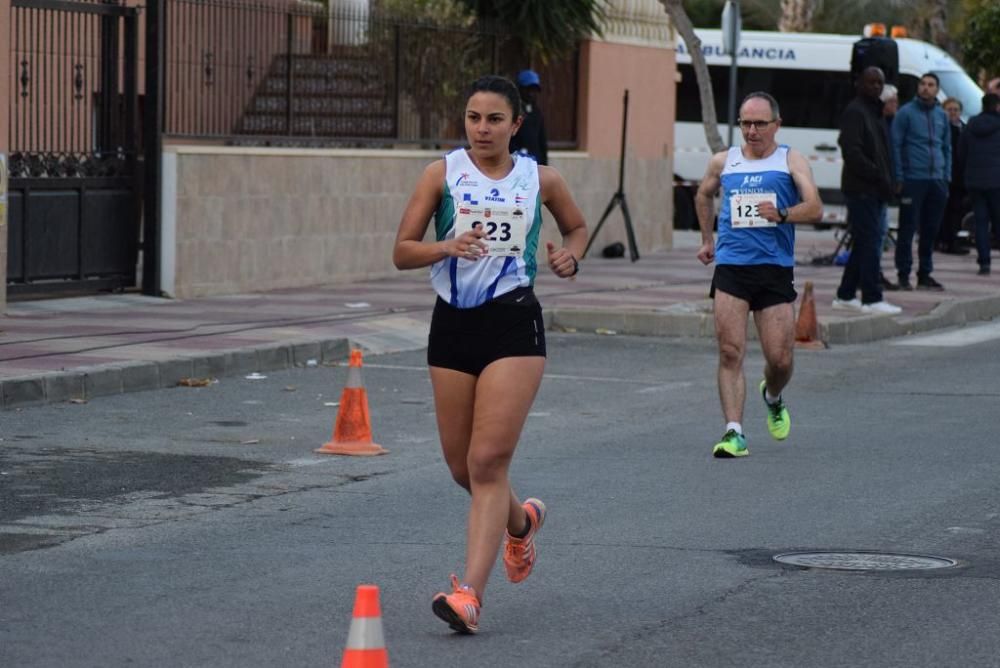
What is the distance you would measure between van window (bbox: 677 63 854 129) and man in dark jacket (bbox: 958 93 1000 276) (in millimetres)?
12333

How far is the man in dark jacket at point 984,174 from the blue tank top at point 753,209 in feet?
40.0

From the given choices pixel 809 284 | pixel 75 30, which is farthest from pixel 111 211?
pixel 809 284

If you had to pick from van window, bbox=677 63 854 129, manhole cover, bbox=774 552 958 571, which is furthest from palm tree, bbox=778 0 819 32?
manhole cover, bbox=774 552 958 571

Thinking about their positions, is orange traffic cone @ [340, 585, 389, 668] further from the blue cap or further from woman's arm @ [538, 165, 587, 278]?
the blue cap

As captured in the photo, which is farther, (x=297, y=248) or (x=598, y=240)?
(x=598, y=240)

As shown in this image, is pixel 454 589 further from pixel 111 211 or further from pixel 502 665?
pixel 111 211

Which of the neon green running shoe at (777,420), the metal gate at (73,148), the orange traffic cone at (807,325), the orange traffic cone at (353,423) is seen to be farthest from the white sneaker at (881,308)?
the orange traffic cone at (353,423)

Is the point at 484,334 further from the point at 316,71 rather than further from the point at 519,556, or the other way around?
the point at 316,71

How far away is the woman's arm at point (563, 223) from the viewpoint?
689 centimetres

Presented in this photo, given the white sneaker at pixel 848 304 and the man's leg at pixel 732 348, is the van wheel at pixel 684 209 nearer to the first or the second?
the white sneaker at pixel 848 304

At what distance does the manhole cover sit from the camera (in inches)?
298

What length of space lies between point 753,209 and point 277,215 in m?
9.61

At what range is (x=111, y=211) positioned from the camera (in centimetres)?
1816

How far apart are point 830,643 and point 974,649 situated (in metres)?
0.43
